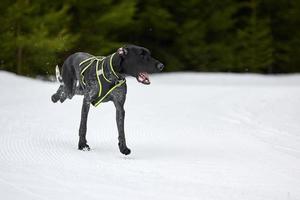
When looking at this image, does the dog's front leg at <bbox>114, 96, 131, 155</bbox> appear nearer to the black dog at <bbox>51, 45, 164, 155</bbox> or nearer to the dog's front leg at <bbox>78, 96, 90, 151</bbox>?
the black dog at <bbox>51, 45, 164, 155</bbox>

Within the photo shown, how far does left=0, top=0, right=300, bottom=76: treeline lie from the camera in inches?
760

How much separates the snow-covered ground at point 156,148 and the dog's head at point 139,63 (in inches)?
42.7

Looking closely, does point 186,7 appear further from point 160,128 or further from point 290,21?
point 160,128

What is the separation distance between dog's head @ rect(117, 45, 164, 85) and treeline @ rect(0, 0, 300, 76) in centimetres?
1182

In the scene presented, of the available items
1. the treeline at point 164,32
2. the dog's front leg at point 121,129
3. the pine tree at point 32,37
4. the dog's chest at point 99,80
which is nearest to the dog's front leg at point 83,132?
the dog's chest at point 99,80

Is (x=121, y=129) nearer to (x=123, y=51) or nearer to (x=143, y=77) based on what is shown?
(x=143, y=77)

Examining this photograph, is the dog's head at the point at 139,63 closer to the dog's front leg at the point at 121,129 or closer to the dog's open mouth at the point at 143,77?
the dog's open mouth at the point at 143,77

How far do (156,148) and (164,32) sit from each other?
18.7 metres

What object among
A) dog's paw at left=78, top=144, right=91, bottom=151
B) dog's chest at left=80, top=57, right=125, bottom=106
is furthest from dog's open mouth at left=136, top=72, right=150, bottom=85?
dog's paw at left=78, top=144, right=91, bottom=151

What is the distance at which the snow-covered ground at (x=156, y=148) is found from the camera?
5273 millimetres

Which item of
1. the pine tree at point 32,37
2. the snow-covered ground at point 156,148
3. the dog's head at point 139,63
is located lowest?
the snow-covered ground at point 156,148

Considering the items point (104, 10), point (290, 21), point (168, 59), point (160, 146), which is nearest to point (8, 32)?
point (104, 10)

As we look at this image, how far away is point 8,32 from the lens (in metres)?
19.0

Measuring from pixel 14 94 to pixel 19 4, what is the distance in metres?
7.40
